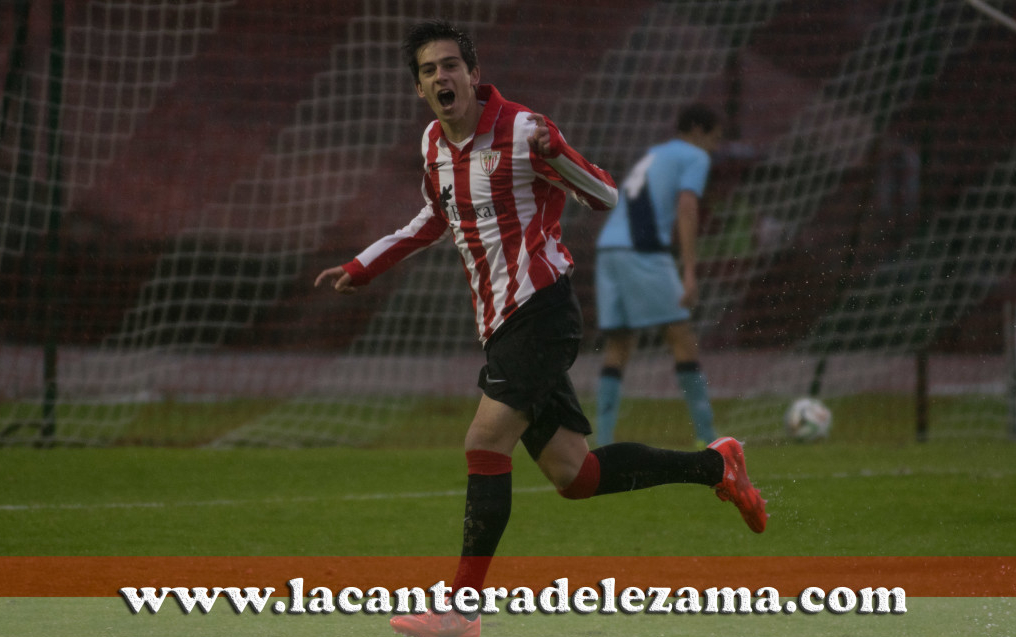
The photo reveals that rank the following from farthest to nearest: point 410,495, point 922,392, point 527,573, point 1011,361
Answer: point 922,392, point 1011,361, point 410,495, point 527,573

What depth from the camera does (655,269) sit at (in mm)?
7422

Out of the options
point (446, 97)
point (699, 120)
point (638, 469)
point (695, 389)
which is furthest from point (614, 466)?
point (699, 120)

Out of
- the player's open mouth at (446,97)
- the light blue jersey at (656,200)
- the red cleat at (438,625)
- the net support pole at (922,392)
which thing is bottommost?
the red cleat at (438,625)

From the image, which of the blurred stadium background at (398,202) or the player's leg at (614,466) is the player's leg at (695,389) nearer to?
the blurred stadium background at (398,202)

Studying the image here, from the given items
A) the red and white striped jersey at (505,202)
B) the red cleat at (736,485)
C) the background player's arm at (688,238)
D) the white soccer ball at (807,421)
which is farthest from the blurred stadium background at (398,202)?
the red and white striped jersey at (505,202)

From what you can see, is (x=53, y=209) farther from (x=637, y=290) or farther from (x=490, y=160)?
(x=490, y=160)

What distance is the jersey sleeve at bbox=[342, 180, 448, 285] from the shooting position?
4.17m

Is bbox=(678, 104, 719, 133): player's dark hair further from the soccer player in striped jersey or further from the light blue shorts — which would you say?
the soccer player in striped jersey

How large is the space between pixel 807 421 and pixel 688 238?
6.75 ft

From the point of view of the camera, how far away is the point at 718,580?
177 inches

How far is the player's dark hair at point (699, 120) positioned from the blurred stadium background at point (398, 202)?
1.81 m

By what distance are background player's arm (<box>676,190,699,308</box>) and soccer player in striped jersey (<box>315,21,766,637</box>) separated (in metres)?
3.12

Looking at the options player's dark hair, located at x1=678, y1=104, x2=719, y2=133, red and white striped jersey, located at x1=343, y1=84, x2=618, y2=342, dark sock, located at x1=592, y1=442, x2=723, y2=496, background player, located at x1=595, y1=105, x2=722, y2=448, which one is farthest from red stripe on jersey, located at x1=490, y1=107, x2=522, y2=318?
player's dark hair, located at x1=678, y1=104, x2=719, y2=133

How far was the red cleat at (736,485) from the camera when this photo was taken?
4.33 m
